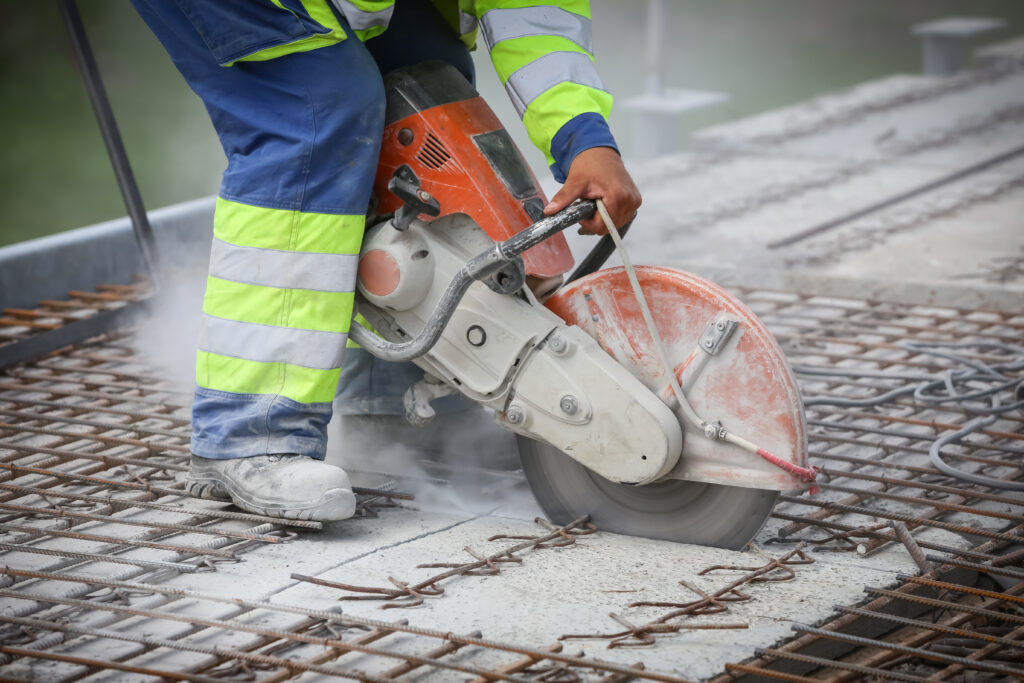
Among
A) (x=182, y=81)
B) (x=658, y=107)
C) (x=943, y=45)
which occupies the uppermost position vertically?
(x=182, y=81)

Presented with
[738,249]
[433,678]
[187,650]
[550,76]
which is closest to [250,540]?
[187,650]

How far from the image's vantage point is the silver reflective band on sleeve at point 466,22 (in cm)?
277

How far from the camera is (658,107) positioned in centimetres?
699

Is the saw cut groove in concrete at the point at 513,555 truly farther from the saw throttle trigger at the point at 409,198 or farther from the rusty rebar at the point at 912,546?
the saw throttle trigger at the point at 409,198

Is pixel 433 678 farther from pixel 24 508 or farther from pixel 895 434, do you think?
pixel 895 434

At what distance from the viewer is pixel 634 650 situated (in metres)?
2.07

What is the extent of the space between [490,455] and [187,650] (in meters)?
1.12

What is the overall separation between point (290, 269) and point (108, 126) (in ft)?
5.56

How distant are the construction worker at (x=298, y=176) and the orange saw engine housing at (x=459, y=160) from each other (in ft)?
0.25

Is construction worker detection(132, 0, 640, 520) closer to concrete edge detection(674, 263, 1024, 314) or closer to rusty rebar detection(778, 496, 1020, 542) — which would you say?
rusty rebar detection(778, 496, 1020, 542)

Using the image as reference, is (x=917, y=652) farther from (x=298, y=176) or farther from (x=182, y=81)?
(x=182, y=81)

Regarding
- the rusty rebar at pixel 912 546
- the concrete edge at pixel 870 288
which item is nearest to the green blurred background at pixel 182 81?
the concrete edge at pixel 870 288

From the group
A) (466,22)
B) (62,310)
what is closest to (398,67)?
(466,22)

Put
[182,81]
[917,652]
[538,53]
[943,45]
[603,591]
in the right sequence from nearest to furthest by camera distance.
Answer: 1. [917,652]
2. [603,591]
3. [538,53]
4. [943,45]
5. [182,81]
